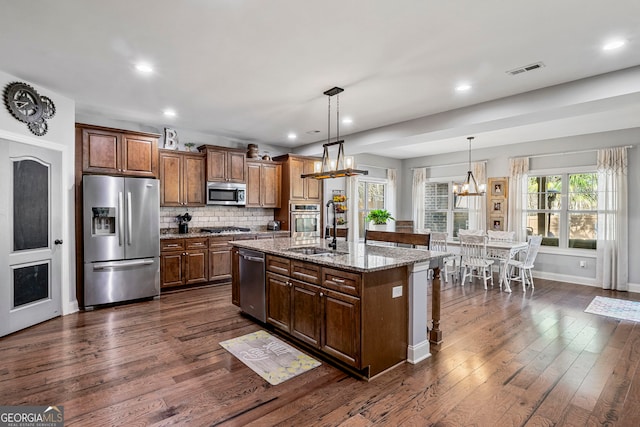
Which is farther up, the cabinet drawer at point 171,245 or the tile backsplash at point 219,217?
the tile backsplash at point 219,217

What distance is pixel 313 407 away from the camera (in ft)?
7.64

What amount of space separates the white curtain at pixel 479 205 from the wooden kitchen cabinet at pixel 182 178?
19.7ft

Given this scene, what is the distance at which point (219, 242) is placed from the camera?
595 cm

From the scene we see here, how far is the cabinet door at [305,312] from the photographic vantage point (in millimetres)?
3018

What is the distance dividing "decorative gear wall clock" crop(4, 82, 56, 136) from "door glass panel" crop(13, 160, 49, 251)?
46cm

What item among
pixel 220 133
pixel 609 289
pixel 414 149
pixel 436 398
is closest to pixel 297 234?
pixel 220 133

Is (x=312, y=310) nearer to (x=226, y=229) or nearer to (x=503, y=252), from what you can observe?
(x=226, y=229)

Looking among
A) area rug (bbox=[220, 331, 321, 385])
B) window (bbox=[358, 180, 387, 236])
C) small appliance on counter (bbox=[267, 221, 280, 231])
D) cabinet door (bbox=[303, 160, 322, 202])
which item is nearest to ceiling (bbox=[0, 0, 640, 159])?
cabinet door (bbox=[303, 160, 322, 202])

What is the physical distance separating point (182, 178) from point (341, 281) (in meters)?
4.21

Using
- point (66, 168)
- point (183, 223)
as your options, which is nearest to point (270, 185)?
point (183, 223)

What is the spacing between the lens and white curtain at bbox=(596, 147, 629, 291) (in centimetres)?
574

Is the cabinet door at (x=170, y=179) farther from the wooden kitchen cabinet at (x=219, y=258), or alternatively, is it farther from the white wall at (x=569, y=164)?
the white wall at (x=569, y=164)

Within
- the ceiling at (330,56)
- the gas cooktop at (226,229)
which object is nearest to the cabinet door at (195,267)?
the gas cooktop at (226,229)

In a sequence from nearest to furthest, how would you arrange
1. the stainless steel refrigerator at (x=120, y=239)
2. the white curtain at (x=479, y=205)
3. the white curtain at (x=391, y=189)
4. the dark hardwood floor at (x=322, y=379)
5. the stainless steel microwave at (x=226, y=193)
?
the dark hardwood floor at (x=322, y=379), the stainless steel refrigerator at (x=120, y=239), the stainless steel microwave at (x=226, y=193), the white curtain at (x=479, y=205), the white curtain at (x=391, y=189)
